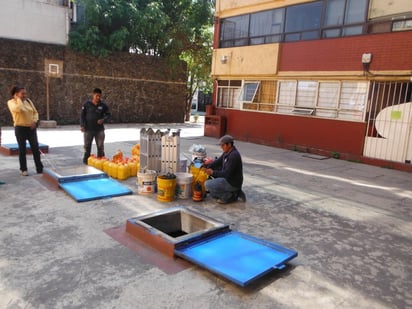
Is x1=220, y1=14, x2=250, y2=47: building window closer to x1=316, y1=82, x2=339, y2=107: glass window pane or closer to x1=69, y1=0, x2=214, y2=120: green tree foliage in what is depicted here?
x1=316, y1=82, x2=339, y2=107: glass window pane

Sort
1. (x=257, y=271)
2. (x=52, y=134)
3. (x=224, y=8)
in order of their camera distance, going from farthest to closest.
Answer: (x=224, y=8), (x=52, y=134), (x=257, y=271)

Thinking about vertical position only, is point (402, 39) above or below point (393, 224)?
above

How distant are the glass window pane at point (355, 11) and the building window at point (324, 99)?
194cm

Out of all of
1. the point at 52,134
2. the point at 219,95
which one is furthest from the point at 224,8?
the point at 52,134

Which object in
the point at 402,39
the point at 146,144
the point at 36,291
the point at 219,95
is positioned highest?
the point at 402,39

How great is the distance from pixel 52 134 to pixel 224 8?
9.26 meters

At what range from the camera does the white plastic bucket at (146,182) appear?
20.6 feet

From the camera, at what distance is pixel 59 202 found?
18.7ft

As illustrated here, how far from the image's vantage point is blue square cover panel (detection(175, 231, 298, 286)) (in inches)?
136

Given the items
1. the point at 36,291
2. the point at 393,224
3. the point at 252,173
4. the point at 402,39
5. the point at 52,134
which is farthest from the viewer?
the point at 52,134

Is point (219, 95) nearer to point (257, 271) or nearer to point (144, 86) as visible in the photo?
point (144, 86)

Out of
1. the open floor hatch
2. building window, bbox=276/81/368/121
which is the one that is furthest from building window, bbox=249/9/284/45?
the open floor hatch

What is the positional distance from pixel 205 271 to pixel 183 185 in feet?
8.47

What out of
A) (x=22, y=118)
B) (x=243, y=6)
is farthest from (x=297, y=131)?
(x=22, y=118)
